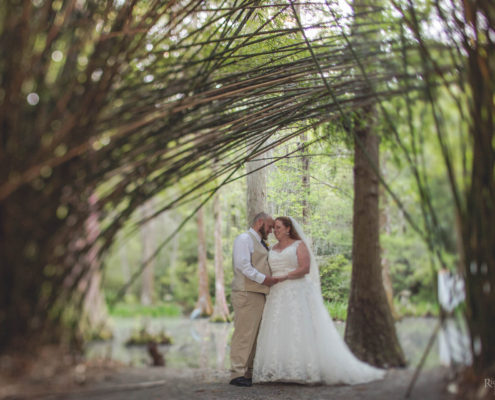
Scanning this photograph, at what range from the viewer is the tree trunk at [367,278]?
2125mm

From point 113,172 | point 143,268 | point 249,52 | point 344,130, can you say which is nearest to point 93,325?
point 143,268

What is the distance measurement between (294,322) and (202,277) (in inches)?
27.6

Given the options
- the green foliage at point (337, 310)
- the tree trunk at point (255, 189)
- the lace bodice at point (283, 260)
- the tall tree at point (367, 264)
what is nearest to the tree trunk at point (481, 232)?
the tall tree at point (367, 264)

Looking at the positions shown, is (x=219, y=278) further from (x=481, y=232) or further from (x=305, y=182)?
(x=481, y=232)

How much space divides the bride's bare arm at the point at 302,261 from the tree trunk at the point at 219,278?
0.56 metres

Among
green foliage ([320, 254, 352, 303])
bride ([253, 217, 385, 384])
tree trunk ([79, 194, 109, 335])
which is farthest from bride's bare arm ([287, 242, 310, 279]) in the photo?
tree trunk ([79, 194, 109, 335])

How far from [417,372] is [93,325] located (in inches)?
48.2

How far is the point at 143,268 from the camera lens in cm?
200

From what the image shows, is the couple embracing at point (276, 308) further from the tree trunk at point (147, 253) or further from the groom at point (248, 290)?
the tree trunk at point (147, 253)

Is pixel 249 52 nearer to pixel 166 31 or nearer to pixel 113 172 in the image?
pixel 166 31

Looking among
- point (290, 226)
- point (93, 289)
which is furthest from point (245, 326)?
point (93, 289)

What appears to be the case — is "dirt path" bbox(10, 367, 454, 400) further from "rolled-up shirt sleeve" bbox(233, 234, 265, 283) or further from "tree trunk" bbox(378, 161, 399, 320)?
"rolled-up shirt sleeve" bbox(233, 234, 265, 283)

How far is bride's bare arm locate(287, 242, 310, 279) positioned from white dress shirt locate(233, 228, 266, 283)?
38 centimetres

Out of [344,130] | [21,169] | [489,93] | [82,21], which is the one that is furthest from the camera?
[344,130]
